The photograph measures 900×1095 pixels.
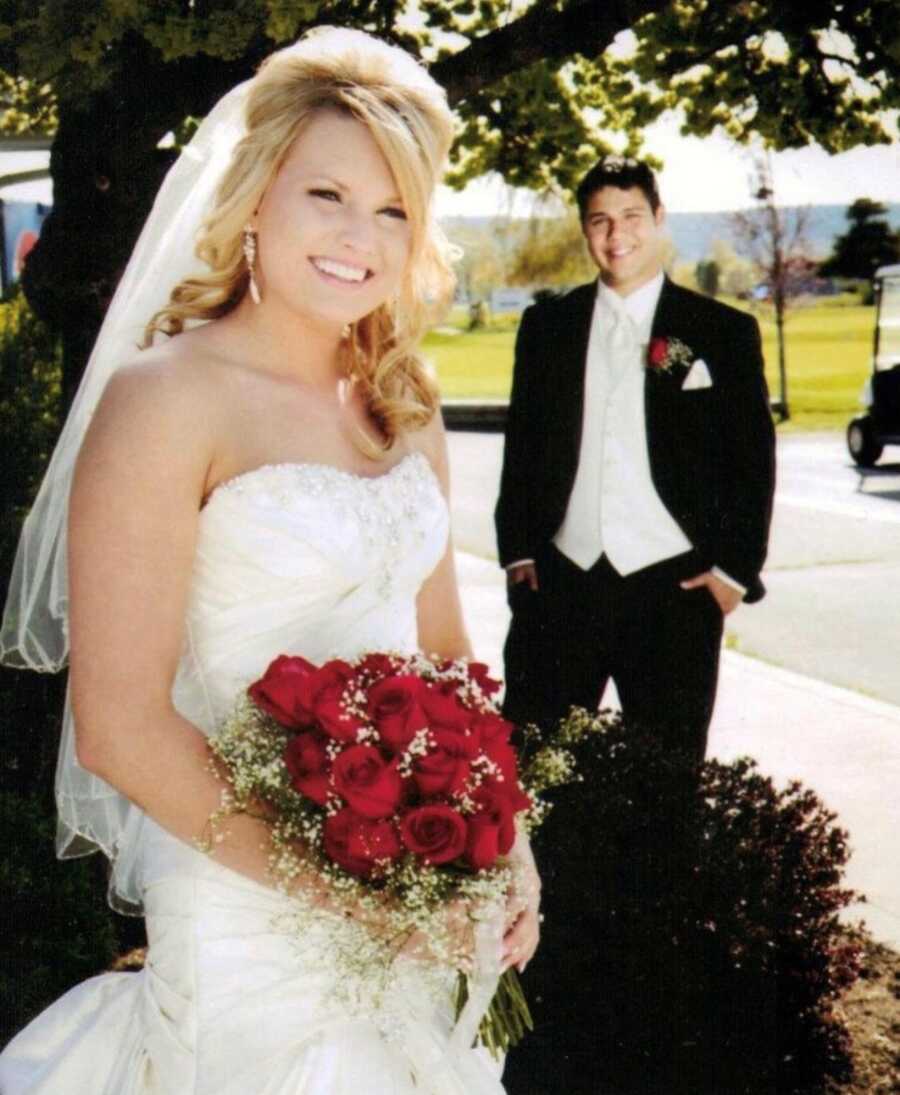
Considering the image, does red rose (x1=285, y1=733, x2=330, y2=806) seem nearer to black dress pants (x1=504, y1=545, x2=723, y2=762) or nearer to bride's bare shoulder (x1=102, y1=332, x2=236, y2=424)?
bride's bare shoulder (x1=102, y1=332, x2=236, y2=424)

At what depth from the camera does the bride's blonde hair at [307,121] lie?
7.61 ft

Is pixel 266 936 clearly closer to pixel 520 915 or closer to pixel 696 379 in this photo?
pixel 520 915

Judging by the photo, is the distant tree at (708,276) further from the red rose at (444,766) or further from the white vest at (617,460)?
the red rose at (444,766)

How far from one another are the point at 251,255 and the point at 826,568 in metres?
10.5

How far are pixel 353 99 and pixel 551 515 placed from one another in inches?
114

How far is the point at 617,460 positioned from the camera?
498 cm

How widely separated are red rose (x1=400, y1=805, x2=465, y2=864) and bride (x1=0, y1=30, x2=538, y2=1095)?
0.23 metres

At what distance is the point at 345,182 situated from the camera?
230 centimetres

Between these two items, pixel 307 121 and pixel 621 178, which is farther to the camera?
pixel 621 178

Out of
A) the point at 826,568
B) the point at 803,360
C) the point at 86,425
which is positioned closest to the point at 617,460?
the point at 86,425

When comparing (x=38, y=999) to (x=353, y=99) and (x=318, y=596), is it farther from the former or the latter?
(x=353, y=99)

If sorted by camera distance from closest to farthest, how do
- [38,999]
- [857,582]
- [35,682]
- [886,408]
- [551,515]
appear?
1. [38,999]
2. [35,682]
3. [551,515]
4. [857,582]
5. [886,408]

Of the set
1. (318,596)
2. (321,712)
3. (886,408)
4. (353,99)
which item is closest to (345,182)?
(353,99)

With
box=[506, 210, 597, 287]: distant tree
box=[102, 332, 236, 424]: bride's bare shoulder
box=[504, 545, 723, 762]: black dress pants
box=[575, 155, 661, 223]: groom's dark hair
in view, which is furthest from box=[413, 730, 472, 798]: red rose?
box=[506, 210, 597, 287]: distant tree
